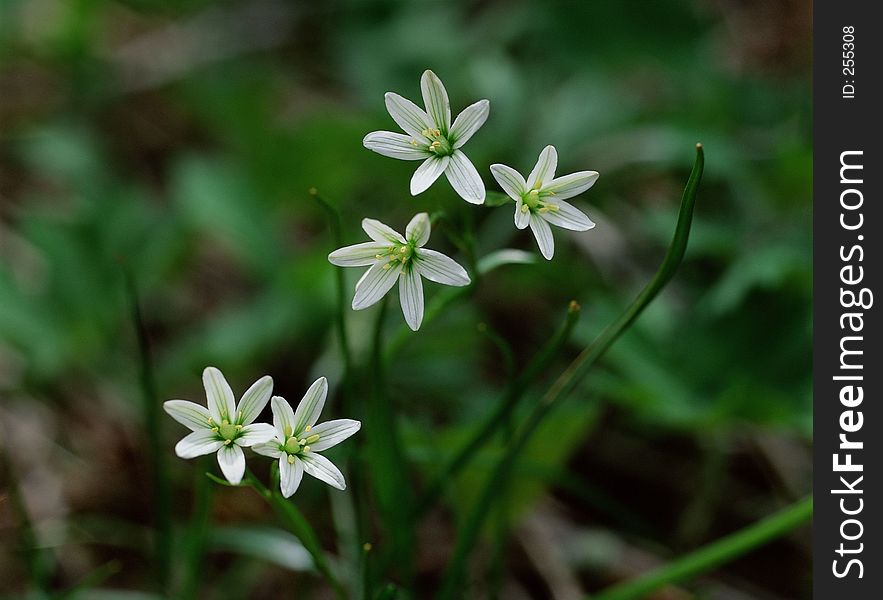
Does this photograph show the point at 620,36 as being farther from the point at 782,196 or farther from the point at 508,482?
the point at 508,482

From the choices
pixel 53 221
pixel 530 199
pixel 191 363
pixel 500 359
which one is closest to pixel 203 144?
pixel 53 221

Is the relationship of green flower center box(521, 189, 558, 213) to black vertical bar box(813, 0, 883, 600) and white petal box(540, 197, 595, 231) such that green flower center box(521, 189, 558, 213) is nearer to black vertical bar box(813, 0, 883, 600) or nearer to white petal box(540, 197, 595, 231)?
white petal box(540, 197, 595, 231)

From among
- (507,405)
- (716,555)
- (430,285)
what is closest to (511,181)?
(507,405)

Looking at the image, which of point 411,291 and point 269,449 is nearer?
point 269,449

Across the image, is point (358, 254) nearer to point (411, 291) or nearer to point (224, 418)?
point (411, 291)

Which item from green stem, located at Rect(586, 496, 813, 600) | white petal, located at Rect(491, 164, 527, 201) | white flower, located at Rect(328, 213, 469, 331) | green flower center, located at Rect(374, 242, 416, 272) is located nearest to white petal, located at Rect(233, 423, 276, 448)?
white flower, located at Rect(328, 213, 469, 331)

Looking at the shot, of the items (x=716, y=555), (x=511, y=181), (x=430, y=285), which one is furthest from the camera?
(x=430, y=285)

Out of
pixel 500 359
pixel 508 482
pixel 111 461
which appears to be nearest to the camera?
pixel 508 482
